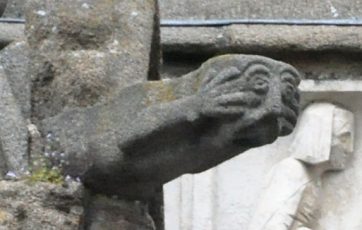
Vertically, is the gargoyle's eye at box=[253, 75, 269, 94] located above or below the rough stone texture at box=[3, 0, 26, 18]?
below

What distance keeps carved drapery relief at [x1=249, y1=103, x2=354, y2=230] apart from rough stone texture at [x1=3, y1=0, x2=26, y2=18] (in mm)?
769

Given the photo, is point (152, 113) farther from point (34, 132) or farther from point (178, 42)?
point (178, 42)

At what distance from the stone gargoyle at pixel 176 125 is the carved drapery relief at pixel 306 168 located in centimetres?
206

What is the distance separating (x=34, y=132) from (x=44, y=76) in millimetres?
139

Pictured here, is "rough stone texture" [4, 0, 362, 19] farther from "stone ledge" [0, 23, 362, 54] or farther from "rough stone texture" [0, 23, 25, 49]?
"rough stone texture" [0, 23, 25, 49]

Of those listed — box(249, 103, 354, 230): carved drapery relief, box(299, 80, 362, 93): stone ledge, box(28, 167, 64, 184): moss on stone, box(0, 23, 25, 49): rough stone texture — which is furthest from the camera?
box(299, 80, 362, 93): stone ledge

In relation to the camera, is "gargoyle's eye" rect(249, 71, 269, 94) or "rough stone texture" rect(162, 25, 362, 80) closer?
"gargoyle's eye" rect(249, 71, 269, 94)

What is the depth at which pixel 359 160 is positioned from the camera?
6727mm

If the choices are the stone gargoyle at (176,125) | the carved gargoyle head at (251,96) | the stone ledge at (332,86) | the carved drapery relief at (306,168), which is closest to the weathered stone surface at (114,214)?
the stone gargoyle at (176,125)

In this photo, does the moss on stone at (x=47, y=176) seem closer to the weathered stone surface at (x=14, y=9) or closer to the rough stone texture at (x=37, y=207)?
the rough stone texture at (x=37, y=207)

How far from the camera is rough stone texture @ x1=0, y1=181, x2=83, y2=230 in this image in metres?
4.37

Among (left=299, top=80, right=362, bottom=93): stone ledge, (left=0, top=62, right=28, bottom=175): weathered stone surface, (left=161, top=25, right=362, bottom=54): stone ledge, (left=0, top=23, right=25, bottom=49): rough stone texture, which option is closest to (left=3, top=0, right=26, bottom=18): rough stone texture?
(left=0, top=23, right=25, bottom=49): rough stone texture

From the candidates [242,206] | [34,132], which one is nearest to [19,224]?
[34,132]

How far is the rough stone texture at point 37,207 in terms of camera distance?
437 centimetres
